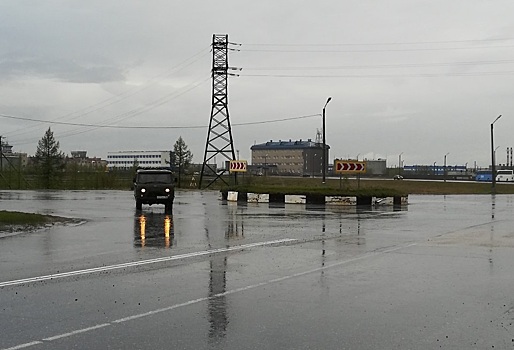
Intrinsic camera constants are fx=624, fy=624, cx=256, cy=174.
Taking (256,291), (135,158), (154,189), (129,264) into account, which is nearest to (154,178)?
(154,189)

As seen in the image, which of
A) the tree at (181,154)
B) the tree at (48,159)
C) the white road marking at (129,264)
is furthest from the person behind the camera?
the tree at (181,154)

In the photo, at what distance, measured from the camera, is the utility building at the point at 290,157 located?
170500 millimetres

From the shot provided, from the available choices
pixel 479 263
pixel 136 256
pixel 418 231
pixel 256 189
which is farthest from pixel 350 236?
pixel 256 189

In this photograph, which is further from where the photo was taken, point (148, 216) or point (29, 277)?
point (148, 216)

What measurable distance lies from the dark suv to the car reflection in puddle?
3.07 m

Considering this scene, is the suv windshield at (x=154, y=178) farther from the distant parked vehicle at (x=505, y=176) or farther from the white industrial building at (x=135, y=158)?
the distant parked vehicle at (x=505, y=176)

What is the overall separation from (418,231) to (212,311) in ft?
41.8

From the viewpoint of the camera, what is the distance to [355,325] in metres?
7.32

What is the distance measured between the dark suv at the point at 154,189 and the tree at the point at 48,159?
156 feet

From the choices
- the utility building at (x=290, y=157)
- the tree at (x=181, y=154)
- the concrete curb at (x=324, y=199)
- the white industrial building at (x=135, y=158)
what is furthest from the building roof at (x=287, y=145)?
the concrete curb at (x=324, y=199)

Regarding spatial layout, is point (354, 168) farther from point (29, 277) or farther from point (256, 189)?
Answer: point (29, 277)

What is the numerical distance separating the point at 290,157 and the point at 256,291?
16814 centimetres

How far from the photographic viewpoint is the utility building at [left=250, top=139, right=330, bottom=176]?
17050cm

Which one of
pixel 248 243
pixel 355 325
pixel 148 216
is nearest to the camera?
pixel 355 325
